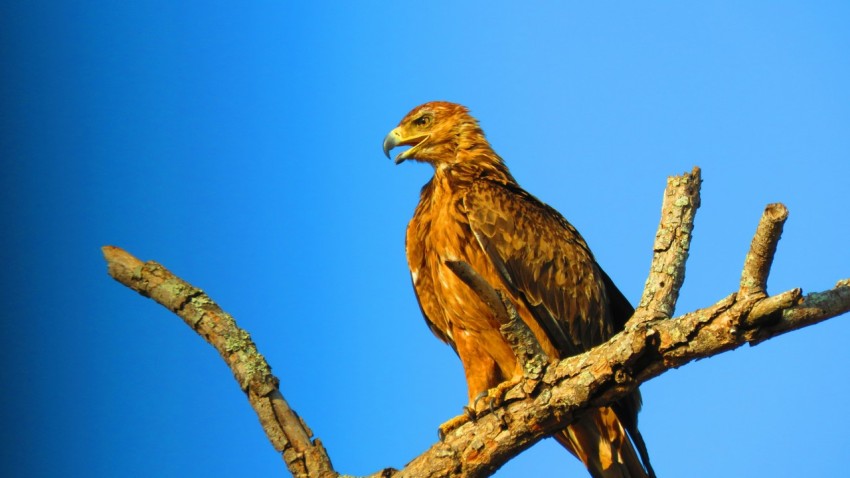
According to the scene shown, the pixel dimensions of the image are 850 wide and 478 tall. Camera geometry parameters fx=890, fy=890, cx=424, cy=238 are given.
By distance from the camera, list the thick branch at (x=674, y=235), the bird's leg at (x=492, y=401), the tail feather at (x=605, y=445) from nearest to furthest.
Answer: the bird's leg at (x=492, y=401) < the thick branch at (x=674, y=235) < the tail feather at (x=605, y=445)

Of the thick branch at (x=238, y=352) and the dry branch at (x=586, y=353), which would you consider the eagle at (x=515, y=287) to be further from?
the thick branch at (x=238, y=352)

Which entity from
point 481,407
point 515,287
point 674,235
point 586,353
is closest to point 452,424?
point 481,407

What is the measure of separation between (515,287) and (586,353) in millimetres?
1443

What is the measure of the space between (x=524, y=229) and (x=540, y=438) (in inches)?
67.2

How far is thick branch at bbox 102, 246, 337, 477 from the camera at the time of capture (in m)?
3.92

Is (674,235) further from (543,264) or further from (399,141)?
(399,141)

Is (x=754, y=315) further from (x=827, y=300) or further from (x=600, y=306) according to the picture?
(x=600, y=306)

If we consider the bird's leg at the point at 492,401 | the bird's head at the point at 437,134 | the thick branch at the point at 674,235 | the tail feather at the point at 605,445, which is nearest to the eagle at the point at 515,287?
the tail feather at the point at 605,445

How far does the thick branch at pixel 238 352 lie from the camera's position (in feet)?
12.9

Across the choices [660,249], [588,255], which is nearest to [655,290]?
[660,249]

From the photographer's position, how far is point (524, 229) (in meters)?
5.10

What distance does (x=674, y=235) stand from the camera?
3965mm

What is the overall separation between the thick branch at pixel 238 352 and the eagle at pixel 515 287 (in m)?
1.09

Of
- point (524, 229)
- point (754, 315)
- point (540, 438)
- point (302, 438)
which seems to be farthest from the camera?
point (524, 229)
